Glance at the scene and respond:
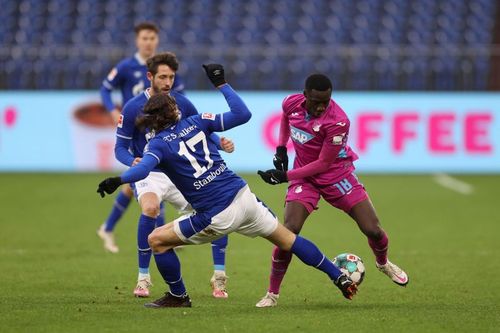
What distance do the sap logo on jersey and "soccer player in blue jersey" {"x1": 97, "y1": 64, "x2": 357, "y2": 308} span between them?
90 centimetres

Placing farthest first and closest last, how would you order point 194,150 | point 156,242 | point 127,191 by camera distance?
1. point 127,191
2. point 156,242
3. point 194,150

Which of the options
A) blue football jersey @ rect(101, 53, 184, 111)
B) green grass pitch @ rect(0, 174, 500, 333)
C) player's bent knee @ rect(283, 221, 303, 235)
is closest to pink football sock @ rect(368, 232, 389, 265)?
green grass pitch @ rect(0, 174, 500, 333)

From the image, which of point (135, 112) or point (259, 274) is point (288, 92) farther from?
point (135, 112)

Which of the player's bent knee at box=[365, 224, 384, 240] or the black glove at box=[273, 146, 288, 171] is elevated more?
the black glove at box=[273, 146, 288, 171]

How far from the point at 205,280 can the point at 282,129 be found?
1.94m

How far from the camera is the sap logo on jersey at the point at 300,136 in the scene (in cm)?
882

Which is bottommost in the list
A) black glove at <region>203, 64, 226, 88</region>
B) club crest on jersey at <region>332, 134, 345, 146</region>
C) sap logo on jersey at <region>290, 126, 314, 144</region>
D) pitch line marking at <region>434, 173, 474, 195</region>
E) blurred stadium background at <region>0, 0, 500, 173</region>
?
pitch line marking at <region>434, 173, 474, 195</region>

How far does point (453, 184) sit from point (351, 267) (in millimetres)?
11492

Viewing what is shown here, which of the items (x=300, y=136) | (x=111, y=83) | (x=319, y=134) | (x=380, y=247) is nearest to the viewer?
(x=319, y=134)

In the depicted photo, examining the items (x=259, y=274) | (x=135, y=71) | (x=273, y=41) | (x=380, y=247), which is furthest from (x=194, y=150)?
(x=273, y=41)

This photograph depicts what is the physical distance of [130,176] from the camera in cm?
754

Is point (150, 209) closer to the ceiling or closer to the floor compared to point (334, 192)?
closer to the floor

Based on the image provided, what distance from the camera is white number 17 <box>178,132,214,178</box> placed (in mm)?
7836

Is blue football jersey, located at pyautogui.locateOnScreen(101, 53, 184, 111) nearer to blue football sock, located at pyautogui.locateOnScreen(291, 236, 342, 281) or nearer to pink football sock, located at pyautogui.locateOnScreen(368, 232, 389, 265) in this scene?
pink football sock, located at pyautogui.locateOnScreen(368, 232, 389, 265)
